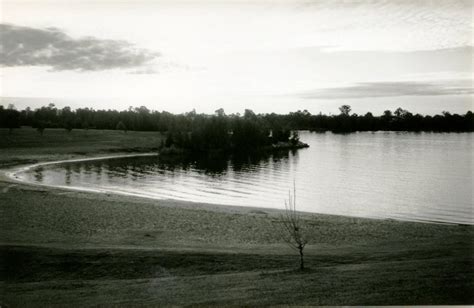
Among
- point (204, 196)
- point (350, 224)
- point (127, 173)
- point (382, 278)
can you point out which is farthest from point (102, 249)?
point (127, 173)

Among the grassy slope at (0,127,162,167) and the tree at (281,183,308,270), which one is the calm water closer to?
the grassy slope at (0,127,162,167)

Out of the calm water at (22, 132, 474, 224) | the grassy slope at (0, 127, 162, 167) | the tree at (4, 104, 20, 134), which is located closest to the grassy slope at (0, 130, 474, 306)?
the calm water at (22, 132, 474, 224)

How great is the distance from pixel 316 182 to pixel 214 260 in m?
45.6

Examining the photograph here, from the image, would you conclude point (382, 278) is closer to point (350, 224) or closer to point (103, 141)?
point (350, 224)

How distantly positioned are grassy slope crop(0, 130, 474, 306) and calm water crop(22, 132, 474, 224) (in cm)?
1189

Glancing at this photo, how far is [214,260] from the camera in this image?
1881 cm

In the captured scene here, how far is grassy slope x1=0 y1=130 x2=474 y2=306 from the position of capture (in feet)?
45.3

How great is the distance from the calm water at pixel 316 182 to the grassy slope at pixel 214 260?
11.9 meters

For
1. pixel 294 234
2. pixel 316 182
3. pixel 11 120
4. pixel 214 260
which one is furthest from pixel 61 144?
pixel 294 234

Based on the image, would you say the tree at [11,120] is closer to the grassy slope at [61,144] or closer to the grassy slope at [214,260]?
the grassy slope at [61,144]

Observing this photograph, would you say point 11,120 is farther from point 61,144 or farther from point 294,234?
point 294,234

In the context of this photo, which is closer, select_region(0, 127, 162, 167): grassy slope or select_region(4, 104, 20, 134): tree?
select_region(0, 127, 162, 167): grassy slope

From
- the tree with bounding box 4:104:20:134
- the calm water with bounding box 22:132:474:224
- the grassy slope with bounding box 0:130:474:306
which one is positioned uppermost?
the tree with bounding box 4:104:20:134

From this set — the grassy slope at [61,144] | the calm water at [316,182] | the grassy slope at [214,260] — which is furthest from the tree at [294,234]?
the grassy slope at [61,144]
